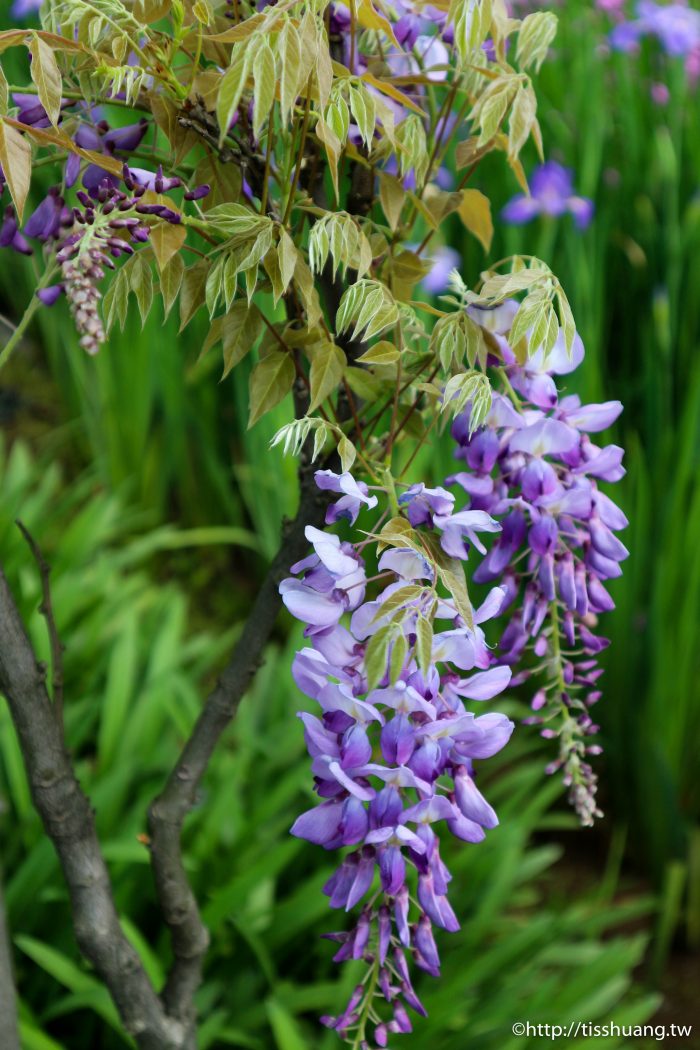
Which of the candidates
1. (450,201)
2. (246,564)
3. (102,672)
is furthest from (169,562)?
(450,201)

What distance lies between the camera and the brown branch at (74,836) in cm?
74

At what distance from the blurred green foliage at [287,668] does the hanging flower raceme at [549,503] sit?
62 centimetres

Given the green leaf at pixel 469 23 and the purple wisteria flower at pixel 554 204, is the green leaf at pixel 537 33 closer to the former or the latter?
the green leaf at pixel 469 23

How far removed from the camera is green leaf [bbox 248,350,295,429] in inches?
25.0

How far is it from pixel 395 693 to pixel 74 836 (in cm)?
41

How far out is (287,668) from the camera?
170 cm

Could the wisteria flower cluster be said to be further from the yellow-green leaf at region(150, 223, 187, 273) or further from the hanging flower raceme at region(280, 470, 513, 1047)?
the yellow-green leaf at region(150, 223, 187, 273)

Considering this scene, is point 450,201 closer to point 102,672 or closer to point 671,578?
point 671,578

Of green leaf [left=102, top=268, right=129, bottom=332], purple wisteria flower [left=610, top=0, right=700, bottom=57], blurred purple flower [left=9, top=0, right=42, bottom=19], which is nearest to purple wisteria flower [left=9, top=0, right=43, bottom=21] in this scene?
blurred purple flower [left=9, top=0, right=42, bottom=19]

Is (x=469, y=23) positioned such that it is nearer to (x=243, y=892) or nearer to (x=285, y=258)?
(x=285, y=258)

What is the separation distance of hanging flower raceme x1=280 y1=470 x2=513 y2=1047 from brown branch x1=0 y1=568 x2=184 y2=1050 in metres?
0.25

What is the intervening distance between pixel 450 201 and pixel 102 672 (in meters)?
1.19

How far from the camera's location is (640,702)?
1770mm

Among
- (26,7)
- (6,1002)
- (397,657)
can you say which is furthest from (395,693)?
(26,7)
